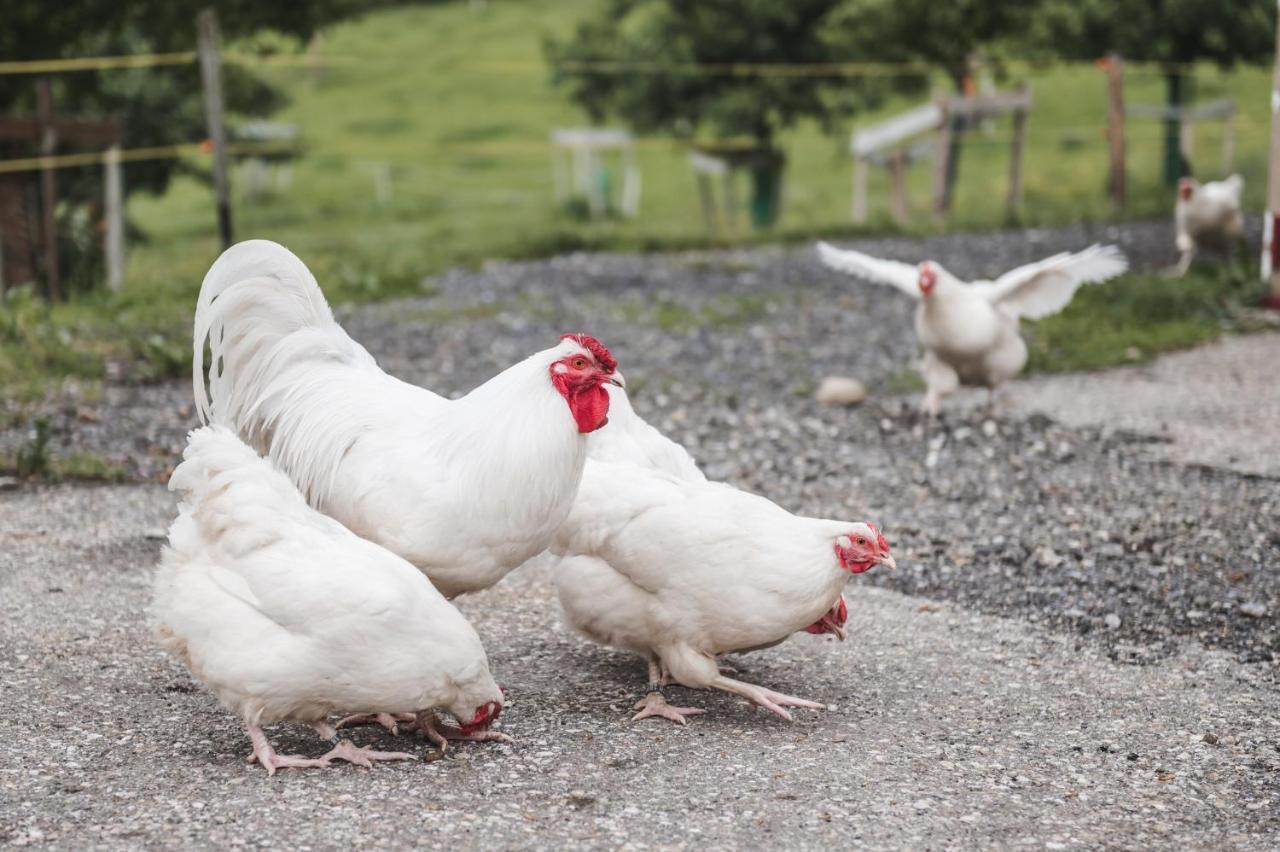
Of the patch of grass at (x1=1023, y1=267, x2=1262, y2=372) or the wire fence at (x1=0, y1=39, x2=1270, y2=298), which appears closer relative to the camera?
the patch of grass at (x1=1023, y1=267, x2=1262, y2=372)

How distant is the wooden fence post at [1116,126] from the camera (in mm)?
17359

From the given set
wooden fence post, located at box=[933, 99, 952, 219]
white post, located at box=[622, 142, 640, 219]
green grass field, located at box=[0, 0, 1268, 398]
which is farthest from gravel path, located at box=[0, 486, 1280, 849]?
white post, located at box=[622, 142, 640, 219]

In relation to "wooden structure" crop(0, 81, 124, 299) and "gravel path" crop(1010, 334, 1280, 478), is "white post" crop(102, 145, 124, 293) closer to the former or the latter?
"wooden structure" crop(0, 81, 124, 299)

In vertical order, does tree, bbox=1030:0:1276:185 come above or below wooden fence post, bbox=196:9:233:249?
above

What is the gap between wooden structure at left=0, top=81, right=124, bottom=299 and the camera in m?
12.3

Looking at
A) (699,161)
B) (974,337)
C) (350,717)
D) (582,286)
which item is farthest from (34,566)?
(699,161)

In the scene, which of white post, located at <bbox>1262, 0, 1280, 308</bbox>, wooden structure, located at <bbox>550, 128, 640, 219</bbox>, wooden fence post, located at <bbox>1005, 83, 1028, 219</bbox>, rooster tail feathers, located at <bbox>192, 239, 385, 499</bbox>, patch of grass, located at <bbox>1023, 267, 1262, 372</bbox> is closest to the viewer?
rooster tail feathers, located at <bbox>192, 239, 385, 499</bbox>

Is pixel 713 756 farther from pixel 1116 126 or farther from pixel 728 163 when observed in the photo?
pixel 728 163

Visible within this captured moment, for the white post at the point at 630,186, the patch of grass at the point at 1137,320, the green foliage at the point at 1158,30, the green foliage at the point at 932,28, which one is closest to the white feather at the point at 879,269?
the patch of grass at the point at 1137,320

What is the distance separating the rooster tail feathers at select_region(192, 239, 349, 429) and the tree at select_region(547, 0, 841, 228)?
50.2ft

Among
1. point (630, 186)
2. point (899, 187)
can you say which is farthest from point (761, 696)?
point (630, 186)

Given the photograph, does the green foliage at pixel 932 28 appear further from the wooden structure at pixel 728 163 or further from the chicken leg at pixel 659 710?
the chicken leg at pixel 659 710

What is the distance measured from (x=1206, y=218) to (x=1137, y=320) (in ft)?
7.05

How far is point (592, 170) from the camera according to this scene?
2508cm
